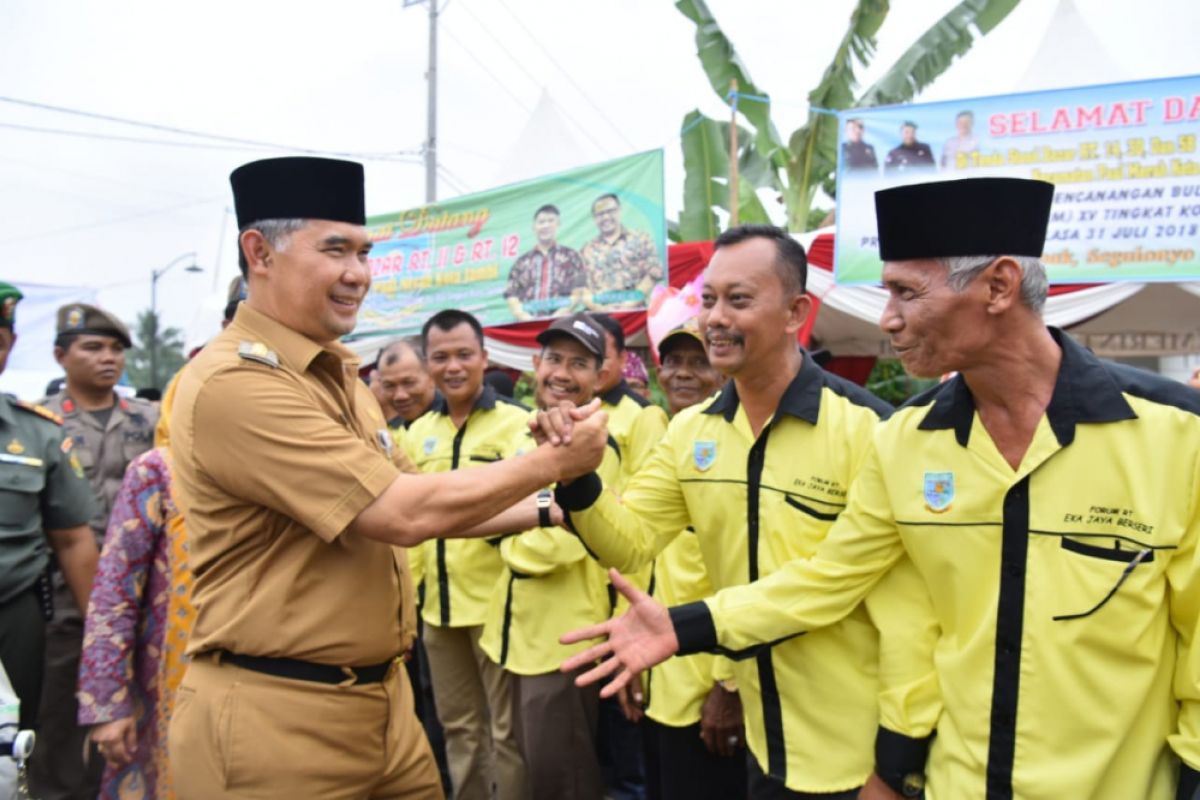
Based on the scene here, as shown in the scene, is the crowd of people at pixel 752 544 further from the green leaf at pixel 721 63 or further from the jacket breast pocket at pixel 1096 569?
the green leaf at pixel 721 63

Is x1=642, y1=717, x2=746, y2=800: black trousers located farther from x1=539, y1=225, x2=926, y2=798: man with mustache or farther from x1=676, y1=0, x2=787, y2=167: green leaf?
x1=676, y1=0, x2=787, y2=167: green leaf

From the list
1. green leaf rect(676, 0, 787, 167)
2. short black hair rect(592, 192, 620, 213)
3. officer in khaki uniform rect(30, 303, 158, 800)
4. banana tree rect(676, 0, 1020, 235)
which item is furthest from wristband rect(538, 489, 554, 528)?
green leaf rect(676, 0, 787, 167)

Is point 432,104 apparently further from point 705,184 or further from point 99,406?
point 99,406

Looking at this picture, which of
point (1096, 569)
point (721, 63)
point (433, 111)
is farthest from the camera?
point (433, 111)

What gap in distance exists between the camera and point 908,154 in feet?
24.3

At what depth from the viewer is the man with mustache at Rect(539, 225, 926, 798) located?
2367mm

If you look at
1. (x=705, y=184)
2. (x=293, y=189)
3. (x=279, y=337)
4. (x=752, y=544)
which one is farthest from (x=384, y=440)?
(x=705, y=184)

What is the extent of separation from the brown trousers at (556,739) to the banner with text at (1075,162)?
4.57 metres

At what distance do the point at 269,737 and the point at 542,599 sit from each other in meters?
1.91

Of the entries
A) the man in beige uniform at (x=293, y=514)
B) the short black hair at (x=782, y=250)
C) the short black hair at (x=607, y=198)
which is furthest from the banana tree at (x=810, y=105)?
the man in beige uniform at (x=293, y=514)

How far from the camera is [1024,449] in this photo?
73.9 inches

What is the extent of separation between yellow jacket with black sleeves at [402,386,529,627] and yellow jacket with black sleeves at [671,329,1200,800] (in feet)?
8.63

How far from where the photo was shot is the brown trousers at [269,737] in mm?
2113

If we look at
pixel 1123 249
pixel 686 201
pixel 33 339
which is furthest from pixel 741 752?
pixel 33 339
